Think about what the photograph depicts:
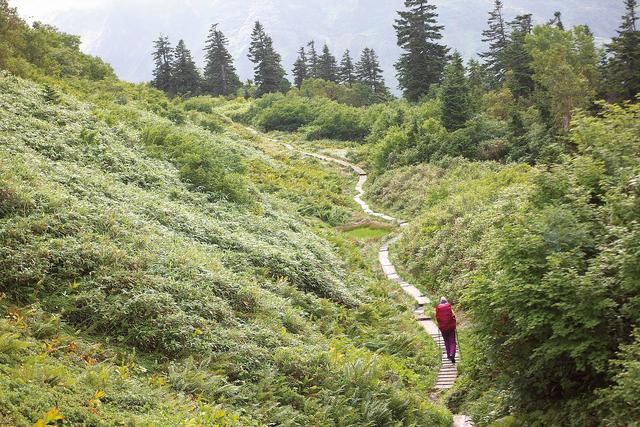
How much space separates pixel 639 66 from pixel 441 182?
598 inches

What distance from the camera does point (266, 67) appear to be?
8131 cm

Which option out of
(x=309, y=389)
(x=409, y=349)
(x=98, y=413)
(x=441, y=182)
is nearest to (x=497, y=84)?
(x=441, y=182)

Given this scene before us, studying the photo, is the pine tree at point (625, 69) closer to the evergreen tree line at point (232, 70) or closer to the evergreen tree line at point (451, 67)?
the evergreen tree line at point (451, 67)

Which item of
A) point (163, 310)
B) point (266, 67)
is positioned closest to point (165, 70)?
point (266, 67)

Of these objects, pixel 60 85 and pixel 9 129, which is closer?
pixel 9 129

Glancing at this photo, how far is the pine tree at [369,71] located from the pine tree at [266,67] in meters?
12.8

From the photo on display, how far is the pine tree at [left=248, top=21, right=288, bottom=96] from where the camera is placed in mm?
80938

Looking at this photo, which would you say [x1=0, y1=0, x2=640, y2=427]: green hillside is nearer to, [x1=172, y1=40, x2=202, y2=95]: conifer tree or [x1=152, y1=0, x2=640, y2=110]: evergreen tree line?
[x1=152, y1=0, x2=640, y2=110]: evergreen tree line

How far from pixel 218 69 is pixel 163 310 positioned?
77230mm

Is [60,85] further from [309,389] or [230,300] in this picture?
[309,389]

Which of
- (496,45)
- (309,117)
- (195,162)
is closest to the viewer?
(195,162)

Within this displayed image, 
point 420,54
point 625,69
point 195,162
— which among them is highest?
point 420,54

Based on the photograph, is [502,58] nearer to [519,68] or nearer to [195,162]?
[519,68]

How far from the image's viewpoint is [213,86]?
81.4 m
